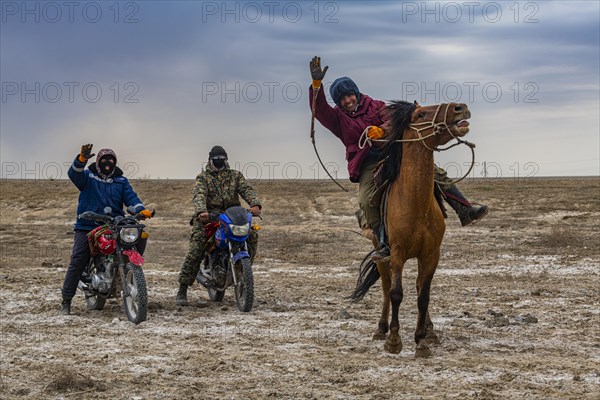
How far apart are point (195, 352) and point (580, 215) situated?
18.5 m

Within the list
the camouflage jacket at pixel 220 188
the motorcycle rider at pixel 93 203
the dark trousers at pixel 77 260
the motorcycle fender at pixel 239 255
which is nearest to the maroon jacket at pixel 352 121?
the motorcycle fender at pixel 239 255

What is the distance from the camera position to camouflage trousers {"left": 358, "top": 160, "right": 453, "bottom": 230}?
8.50 metres

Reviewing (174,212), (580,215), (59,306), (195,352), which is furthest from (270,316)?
(174,212)

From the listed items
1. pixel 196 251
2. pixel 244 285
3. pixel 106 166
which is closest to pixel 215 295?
pixel 196 251

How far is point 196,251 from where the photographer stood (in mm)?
10891

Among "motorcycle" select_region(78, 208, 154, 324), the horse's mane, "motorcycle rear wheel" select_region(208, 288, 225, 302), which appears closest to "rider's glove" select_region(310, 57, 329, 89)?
the horse's mane

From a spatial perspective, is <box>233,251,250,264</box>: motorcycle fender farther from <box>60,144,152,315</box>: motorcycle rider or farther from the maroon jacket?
the maroon jacket

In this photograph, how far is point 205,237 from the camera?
10.9 metres

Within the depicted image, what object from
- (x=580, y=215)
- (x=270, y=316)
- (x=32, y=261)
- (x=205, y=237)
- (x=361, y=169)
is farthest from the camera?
(x=580, y=215)

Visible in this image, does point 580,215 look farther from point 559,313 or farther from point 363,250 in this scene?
point 559,313

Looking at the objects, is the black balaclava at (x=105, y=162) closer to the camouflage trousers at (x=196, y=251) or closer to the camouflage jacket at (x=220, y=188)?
the camouflage jacket at (x=220, y=188)

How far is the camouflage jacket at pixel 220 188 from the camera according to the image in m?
10.9

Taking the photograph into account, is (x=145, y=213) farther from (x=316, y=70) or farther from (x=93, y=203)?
(x=316, y=70)

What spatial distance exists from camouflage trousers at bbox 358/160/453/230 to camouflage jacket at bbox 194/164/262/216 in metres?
2.37
